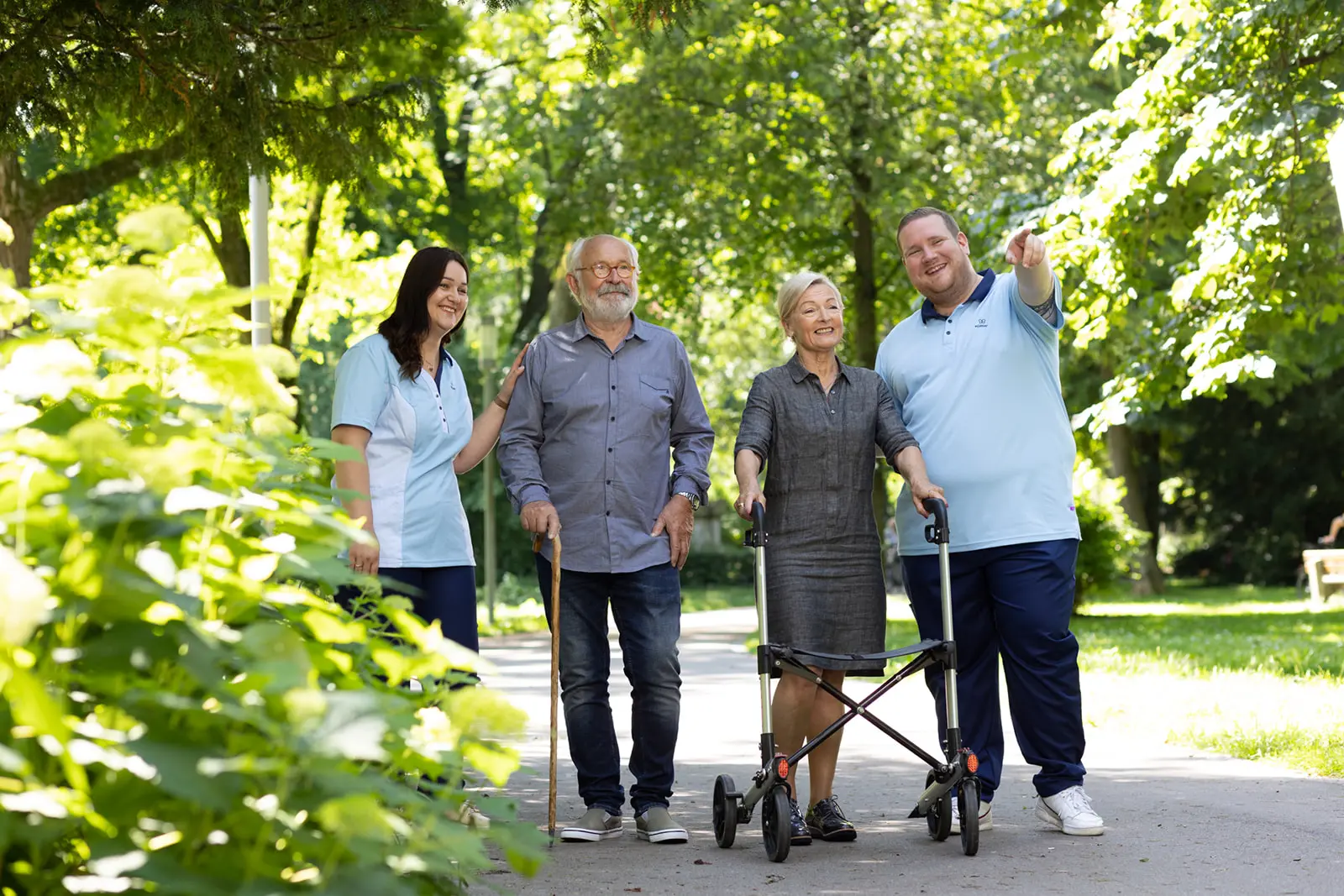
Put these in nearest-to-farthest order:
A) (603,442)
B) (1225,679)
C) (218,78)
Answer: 1. (603,442)
2. (218,78)
3. (1225,679)

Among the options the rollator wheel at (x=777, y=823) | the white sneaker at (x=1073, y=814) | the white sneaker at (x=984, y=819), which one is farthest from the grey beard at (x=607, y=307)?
the white sneaker at (x=1073, y=814)

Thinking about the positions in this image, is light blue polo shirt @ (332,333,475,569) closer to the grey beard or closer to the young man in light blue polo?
the grey beard

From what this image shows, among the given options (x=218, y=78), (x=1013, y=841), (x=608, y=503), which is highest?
(x=218, y=78)

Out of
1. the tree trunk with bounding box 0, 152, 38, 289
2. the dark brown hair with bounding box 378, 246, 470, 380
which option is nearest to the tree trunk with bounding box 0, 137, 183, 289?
the tree trunk with bounding box 0, 152, 38, 289

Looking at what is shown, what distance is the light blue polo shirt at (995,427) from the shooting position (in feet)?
18.5

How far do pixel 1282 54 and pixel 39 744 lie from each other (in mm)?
10410

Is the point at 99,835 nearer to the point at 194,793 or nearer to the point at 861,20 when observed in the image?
the point at 194,793

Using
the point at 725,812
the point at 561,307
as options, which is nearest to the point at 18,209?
the point at 725,812

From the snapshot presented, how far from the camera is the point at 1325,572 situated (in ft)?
79.2

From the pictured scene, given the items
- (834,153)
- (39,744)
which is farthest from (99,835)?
(834,153)

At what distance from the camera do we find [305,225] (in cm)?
2103

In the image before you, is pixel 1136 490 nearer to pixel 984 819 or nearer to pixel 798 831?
pixel 984 819

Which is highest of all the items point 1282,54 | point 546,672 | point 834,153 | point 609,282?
point 834,153

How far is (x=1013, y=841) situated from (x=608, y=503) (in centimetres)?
185
